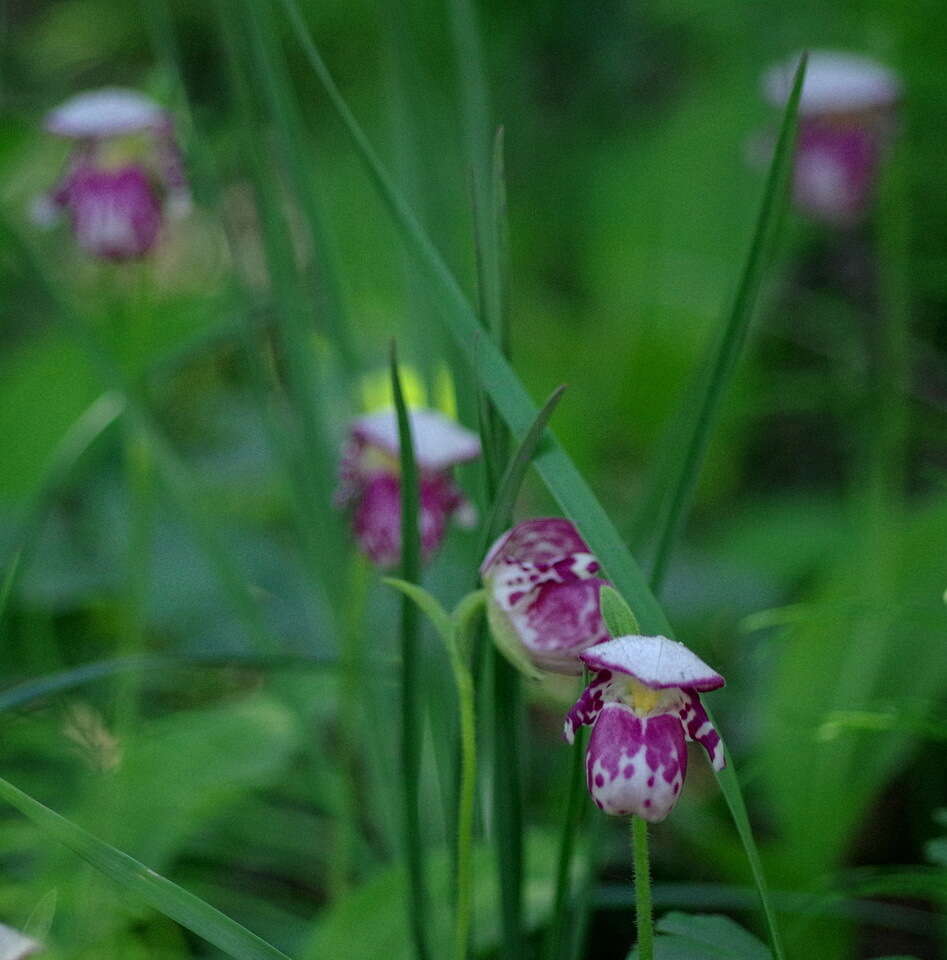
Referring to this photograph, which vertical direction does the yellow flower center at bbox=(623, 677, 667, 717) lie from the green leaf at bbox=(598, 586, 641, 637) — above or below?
below

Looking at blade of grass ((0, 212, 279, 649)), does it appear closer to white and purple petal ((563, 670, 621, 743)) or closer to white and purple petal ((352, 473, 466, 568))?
white and purple petal ((352, 473, 466, 568))

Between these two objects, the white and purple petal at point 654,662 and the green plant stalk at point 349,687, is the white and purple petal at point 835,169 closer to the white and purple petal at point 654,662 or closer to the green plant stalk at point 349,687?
the green plant stalk at point 349,687

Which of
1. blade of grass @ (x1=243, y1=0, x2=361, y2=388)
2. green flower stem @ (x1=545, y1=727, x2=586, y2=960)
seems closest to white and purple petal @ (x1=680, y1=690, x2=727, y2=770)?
green flower stem @ (x1=545, y1=727, x2=586, y2=960)

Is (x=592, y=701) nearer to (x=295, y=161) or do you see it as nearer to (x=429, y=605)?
(x=429, y=605)

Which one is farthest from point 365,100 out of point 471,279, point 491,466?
point 491,466

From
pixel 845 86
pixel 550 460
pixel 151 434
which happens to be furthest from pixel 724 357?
pixel 845 86

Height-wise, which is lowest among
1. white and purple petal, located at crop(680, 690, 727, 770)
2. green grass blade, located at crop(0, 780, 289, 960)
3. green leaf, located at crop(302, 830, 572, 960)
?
green leaf, located at crop(302, 830, 572, 960)

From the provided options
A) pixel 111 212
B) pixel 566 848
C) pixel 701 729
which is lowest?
pixel 566 848
